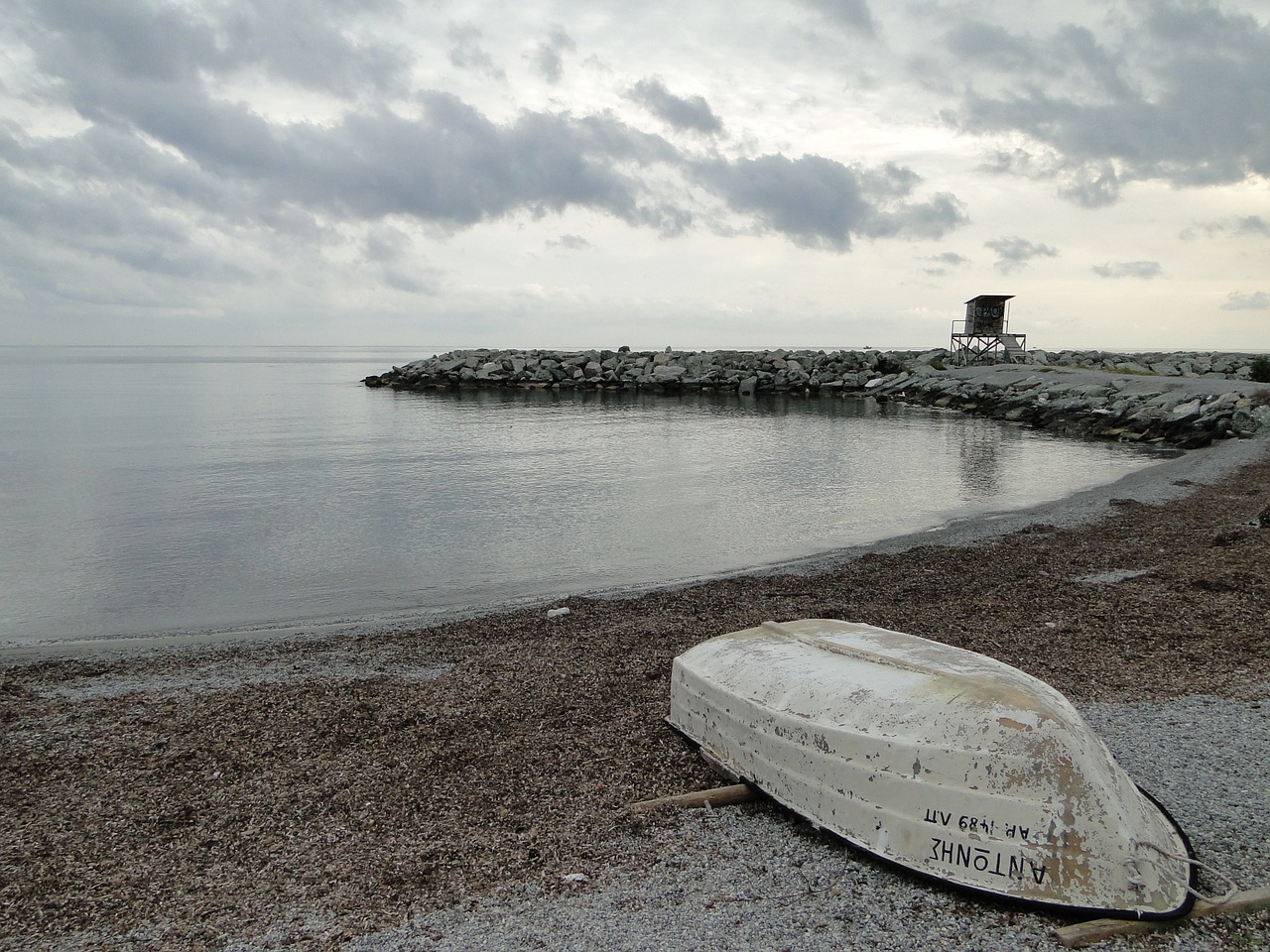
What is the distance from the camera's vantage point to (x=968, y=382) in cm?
5175

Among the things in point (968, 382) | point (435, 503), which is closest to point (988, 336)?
point (968, 382)

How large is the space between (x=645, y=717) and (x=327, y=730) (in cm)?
265

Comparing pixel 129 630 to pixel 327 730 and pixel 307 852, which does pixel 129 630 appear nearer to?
pixel 327 730

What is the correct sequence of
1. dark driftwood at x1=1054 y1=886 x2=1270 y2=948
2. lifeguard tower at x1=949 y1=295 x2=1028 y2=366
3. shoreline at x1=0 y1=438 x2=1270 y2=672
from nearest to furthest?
dark driftwood at x1=1054 y1=886 x2=1270 y2=948 → shoreline at x1=0 y1=438 x2=1270 y2=672 → lifeguard tower at x1=949 y1=295 x2=1028 y2=366

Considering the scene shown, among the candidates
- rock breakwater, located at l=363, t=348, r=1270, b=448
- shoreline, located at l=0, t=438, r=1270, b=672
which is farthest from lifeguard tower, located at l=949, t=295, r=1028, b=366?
shoreline, located at l=0, t=438, r=1270, b=672

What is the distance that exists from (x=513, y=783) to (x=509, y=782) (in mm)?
Result: 32

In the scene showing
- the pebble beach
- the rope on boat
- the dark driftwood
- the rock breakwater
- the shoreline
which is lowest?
the shoreline

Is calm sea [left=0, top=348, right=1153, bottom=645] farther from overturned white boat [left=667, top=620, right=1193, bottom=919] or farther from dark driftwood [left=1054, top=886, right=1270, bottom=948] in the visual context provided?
dark driftwood [left=1054, top=886, right=1270, bottom=948]

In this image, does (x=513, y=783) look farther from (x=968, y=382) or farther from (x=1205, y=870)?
(x=968, y=382)

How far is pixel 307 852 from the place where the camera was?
16.6ft

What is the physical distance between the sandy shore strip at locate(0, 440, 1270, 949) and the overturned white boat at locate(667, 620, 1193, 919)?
7.1 inches

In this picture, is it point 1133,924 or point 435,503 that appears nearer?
point 1133,924

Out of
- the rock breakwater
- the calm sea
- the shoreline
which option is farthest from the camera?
the rock breakwater

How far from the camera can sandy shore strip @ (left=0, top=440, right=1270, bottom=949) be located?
4.28 metres
